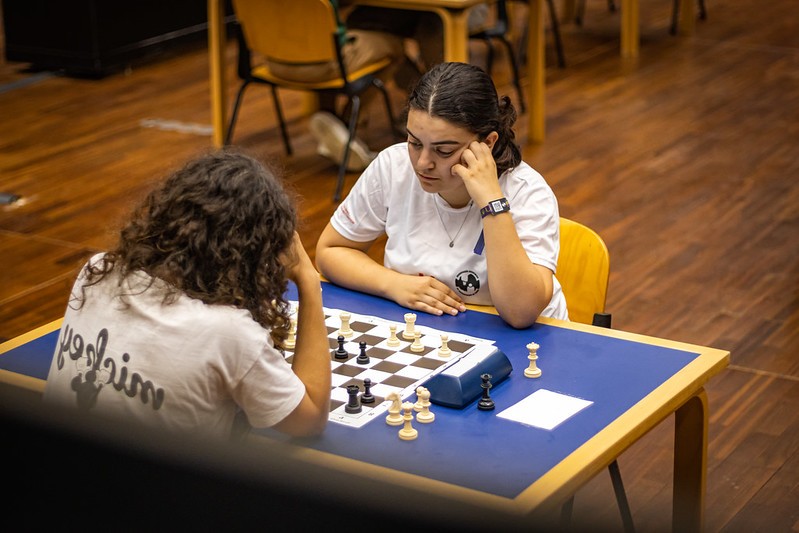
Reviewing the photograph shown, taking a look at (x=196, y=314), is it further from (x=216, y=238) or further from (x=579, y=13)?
(x=579, y=13)

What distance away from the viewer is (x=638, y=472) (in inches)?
112

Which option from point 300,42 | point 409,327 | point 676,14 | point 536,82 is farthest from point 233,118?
point 676,14

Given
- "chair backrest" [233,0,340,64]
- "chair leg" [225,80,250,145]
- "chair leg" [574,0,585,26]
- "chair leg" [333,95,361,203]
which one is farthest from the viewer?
"chair leg" [574,0,585,26]

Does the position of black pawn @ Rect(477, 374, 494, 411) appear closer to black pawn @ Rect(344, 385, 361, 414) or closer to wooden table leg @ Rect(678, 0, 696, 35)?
black pawn @ Rect(344, 385, 361, 414)

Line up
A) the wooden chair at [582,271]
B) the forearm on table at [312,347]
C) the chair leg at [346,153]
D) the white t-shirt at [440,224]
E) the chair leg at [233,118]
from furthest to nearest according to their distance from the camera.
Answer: the chair leg at [233,118] < the chair leg at [346,153] < the wooden chair at [582,271] < the white t-shirt at [440,224] < the forearm on table at [312,347]

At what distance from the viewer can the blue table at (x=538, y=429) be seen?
5.32 feet

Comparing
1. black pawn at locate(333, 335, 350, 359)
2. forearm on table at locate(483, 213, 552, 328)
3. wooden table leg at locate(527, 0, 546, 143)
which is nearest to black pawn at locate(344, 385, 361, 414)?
black pawn at locate(333, 335, 350, 359)

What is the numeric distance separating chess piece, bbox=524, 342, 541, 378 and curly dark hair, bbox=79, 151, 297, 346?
48 centimetres

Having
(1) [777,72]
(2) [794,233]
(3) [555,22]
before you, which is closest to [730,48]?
(1) [777,72]

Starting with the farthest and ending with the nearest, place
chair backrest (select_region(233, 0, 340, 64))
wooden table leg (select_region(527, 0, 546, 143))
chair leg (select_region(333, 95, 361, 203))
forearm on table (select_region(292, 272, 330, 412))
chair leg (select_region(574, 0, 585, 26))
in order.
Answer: chair leg (select_region(574, 0, 585, 26)), wooden table leg (select_region(527, 0, 546, 143)), chair leg (select_region(333, 95, 361, 203)), chair backrest (select_region(233, 0, 340, 64)), forearm on table (select_region(292, 272, 330, 412))

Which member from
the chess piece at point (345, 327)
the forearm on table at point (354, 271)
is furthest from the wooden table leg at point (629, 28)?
the chess piece at point (345, 327)

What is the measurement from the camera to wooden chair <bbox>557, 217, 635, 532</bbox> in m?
2.44

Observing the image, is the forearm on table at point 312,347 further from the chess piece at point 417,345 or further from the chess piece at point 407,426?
the chess piece at point 417,345

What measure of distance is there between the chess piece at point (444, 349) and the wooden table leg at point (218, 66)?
3.50 meters
